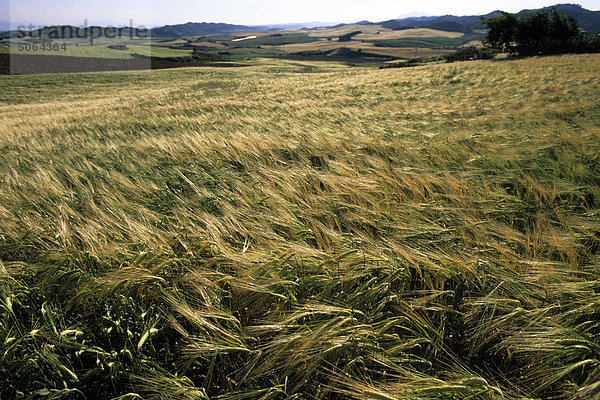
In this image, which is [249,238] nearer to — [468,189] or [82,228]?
[82,228]

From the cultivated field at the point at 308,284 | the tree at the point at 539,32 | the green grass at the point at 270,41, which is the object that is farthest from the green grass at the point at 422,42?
the cultivated field at the point at 308,284

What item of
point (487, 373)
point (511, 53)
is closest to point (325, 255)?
point (487, 373)

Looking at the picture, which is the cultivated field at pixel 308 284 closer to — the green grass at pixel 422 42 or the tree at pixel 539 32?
the tree at pixel 539 32

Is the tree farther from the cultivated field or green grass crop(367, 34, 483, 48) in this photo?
green grass crop(367, 34, 483, 48)

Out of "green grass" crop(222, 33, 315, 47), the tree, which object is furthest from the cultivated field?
"green grass" crop(222, 33, 315, 47)

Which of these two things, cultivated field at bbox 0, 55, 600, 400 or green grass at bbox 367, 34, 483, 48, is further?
green grass at bbox 367, 34, 483, 48

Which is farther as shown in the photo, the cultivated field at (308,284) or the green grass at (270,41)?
the green grass at (270,41)

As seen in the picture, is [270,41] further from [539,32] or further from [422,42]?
[539,32]

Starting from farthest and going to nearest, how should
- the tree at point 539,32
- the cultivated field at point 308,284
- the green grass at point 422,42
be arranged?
the green grass at point 422,42 < the tree at point 539,32 < the cultivated field at point 308,284

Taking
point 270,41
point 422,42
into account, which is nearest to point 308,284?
point 422,42

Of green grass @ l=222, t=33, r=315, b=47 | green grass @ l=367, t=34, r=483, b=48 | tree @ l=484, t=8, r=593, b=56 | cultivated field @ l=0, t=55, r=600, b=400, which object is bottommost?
cultivated field @ l=0, t=55, r=600, b=400

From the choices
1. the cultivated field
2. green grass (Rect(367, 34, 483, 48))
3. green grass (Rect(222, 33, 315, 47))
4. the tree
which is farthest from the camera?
green grass (Rect(222, 33, 315, 47))

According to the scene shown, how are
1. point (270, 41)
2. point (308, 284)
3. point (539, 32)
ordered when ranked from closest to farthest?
point (308, 284), point (539, 32), point (270, 41)

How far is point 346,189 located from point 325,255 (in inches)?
37.3
